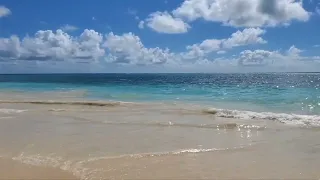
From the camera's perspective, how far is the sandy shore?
21.2 feet

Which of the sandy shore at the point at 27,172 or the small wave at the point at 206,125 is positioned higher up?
the sandy shore at the point at 27,172

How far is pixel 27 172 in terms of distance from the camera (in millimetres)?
6730

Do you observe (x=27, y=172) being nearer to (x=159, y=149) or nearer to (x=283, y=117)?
(x=159, y=149)

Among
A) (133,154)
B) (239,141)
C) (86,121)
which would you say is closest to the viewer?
(133,154)

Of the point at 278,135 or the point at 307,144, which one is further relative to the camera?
the point at 278,135

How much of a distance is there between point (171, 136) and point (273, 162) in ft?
13.4

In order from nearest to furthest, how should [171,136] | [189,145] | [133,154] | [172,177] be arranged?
[172,177]
[133,154]
[189,145]
[171,136]

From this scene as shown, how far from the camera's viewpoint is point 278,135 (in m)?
11.5

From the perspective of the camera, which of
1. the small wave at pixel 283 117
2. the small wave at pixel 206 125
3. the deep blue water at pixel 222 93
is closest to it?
the small wave at pixel 206 125

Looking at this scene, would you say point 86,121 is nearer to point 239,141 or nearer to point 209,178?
point 239,141

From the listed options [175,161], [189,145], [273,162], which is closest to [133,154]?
[175,161]

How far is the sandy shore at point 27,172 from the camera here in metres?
6.47

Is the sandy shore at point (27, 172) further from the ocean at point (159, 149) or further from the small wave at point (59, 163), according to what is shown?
the small wave at point (59, 163)

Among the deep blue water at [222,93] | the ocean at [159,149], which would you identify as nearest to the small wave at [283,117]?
the ocean at [159,149]
